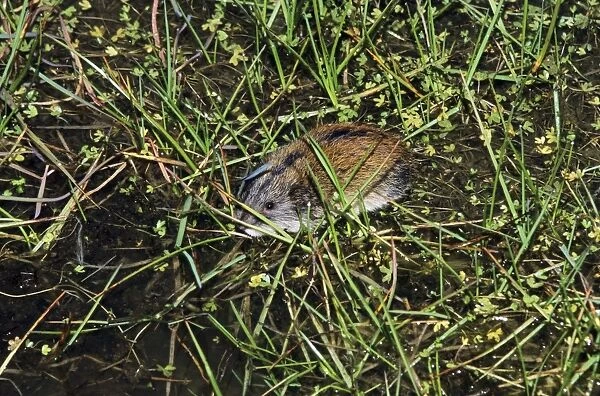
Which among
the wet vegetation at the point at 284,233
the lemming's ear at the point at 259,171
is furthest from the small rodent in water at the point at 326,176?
the wet vegetation at the point at 284,233

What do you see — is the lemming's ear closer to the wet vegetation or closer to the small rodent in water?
the small rodent in water

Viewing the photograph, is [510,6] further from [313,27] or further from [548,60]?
[313,27]

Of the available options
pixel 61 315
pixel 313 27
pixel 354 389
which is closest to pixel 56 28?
pixel 313 27

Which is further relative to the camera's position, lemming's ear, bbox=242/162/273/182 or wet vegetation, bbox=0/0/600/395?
lemming's ear, bbox=242/162/273/182

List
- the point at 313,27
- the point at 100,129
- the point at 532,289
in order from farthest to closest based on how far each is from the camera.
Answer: the point at 313,27, the point at 100,129, the point at 532,289

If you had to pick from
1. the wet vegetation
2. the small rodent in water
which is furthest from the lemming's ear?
the wet vegetation

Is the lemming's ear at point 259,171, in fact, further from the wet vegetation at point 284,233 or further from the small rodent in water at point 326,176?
the wet vegetation at point 284,233
